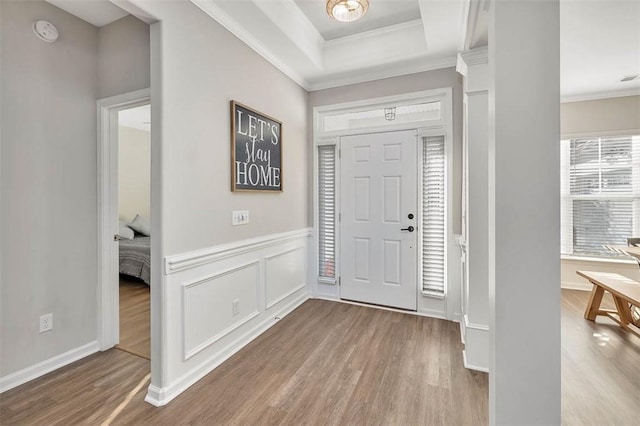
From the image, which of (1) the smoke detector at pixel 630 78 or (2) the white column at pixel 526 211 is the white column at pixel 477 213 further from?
(1) the smoke detector at pixel 630 78

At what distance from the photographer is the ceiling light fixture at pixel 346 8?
208 centimetres

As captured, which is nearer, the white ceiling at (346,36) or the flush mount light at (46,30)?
the flush mount light at (46,30)

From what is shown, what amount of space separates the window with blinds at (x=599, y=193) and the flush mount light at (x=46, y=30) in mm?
5740

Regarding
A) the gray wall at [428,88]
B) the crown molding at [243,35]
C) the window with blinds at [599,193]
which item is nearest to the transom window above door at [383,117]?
Result: the gray wall at [428,88]

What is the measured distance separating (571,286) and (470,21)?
410 centimetres

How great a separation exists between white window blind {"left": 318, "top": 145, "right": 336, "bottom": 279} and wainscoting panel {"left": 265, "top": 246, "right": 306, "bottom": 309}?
0.28m

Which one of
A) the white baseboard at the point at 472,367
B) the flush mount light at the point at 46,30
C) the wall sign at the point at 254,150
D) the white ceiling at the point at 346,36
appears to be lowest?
the white baseboard at the point at 472,367

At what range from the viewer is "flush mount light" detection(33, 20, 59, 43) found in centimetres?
210

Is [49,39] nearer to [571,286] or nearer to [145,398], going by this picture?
[145,398]

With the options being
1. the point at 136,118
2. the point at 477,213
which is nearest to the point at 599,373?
the point at 477,213

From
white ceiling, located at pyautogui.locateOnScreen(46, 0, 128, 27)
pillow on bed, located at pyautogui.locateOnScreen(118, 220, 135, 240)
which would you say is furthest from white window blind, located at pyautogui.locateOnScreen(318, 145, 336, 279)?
pillow on bed, located at pyautogui.locateOnScreen(118, 220, 135, 240)

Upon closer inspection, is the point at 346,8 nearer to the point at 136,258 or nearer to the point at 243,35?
the point at 243,35

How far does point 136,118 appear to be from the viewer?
521 centimetres

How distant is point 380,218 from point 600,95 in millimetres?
3481
